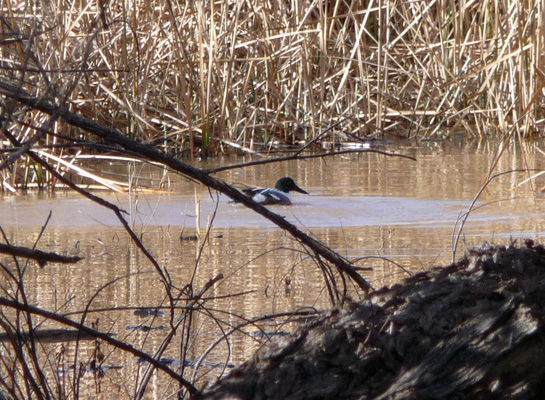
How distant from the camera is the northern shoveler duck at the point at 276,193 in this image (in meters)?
6.64

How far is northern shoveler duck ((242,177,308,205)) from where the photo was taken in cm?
664

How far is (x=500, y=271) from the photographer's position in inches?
77.6

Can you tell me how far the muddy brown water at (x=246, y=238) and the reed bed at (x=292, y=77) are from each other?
52 cm

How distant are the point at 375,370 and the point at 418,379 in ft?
0.39

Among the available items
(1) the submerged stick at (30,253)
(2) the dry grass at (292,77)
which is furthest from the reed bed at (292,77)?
(1) the submerged stick at (30,253)

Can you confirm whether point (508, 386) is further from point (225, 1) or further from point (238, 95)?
point (238, 95)

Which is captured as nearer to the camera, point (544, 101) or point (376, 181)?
point (376, 181)

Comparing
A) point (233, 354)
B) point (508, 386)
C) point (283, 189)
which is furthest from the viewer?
point (283, 189)

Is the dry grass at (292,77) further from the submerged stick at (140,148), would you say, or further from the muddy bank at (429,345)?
the muddy bank at (429,345)

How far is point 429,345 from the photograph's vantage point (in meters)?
A: 1.84

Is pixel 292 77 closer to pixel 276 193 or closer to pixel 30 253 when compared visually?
pixel 276 193

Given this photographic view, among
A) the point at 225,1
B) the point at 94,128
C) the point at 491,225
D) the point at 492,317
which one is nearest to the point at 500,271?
the point at 492,317

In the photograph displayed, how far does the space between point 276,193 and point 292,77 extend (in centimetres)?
252

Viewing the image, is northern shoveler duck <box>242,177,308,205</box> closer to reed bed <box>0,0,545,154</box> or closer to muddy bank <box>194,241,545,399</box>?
reed bed <box>0,0,545,154</box>
